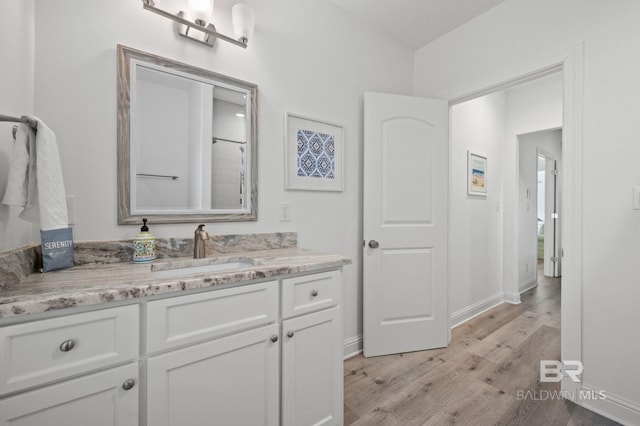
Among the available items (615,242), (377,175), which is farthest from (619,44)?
(377,175)

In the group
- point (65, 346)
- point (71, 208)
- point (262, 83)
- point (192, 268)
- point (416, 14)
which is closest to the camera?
→ point (65, 346)

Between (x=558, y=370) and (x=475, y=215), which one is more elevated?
(x=475, y=215)

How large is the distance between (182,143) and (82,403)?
1.15 metres

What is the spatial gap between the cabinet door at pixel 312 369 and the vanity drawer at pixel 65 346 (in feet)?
1.89

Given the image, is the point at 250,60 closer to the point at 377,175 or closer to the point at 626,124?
the point at 377,175

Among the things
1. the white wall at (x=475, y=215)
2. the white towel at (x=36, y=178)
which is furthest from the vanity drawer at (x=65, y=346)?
the white wall at (x=475, y=215)

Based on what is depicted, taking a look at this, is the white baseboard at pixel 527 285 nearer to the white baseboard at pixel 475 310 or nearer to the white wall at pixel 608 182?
the white baseboard at pixel 475 310

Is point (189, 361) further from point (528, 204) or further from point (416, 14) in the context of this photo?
point (528, 204)

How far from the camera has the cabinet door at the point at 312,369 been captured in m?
1.19

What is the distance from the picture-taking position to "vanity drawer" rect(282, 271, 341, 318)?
119cm

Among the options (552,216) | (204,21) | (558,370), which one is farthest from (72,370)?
(552,216)

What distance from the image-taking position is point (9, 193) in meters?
0.91

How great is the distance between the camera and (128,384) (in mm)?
850

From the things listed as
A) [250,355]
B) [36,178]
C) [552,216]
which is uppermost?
[36,178]
